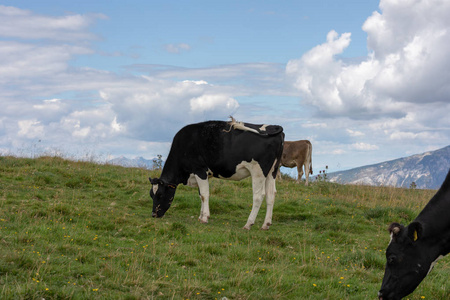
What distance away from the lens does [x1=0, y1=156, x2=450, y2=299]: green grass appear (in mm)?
7023

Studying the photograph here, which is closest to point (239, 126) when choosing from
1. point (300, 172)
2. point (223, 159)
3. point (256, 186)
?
point (223, 159)

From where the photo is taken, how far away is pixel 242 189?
1897 cm

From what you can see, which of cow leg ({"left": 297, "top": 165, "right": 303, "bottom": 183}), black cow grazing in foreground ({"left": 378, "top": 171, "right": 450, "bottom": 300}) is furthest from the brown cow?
black cow grazing in foreground ({"left": 378, "top": 171, "right": 450, "bottom": 300})

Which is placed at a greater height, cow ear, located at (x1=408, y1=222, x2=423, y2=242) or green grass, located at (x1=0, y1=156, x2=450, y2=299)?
cow ear, located at (x1=408, y1=222, x2=423, y2=242)

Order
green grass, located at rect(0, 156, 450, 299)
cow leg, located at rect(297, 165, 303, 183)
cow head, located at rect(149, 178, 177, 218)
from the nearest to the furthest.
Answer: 1. green grass, located at rect(0, 156, 450, 299)
2. cow head, located at rect(149, 178, 177, 218)
3. cow leg, located at rect(297, 165, 303, 183)

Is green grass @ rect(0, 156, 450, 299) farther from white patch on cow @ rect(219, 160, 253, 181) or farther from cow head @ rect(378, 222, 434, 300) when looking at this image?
white patch on cow @ rect(219, 160, 253, 181)

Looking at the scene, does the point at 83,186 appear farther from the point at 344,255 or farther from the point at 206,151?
the point at 344,255

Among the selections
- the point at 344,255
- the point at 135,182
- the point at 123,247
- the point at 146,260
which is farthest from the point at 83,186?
the point at 344,255

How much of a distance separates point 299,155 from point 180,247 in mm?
16978

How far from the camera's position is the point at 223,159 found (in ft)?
43.2

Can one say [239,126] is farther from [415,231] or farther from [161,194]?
[415,231]

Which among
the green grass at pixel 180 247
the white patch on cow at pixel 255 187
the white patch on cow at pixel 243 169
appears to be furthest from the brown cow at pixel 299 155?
the white patch on cow at pixel 243 169

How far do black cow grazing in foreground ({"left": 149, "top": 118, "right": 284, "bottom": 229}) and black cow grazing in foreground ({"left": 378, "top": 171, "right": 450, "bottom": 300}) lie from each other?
259 inches

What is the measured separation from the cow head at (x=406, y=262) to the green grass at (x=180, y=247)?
3.12 feet
